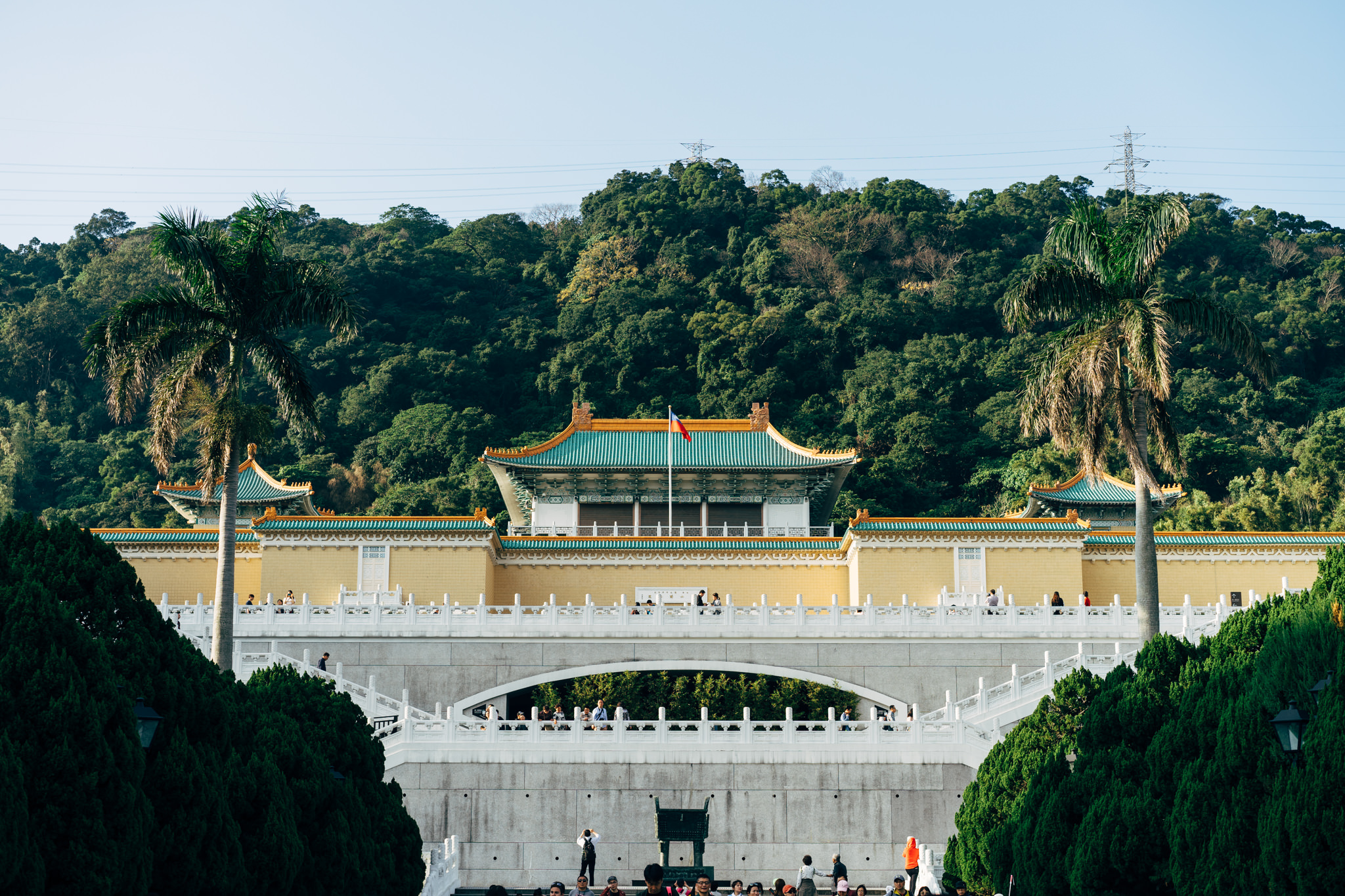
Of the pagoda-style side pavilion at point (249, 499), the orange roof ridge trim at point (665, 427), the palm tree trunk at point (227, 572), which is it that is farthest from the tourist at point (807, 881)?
the pagoda-style side pavilion at point (249, 499)

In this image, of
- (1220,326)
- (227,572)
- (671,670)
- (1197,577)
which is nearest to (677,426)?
(671,670)

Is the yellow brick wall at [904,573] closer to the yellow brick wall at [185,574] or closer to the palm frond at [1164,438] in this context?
the palm frond at [1164,438]

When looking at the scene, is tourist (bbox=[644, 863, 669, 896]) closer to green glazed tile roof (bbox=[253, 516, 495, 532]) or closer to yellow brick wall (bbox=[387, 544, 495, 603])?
yellow brick wall (bbox=[387, 544, 495, 603])

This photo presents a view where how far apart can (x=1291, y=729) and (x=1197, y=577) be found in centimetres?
2346

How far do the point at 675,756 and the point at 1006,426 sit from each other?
142ft

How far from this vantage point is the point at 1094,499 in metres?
39.4

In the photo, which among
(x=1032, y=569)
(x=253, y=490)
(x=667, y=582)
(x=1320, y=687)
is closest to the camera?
(x=1320, y=687)

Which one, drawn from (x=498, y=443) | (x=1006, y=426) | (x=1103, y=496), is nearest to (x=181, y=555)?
(x=1103, y=496)

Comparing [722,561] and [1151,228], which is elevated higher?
[1151,228]

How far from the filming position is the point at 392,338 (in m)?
79.6

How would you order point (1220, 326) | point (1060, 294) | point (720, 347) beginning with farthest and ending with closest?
point (720, 347) < point (1060, 294) < point (1220, 326)

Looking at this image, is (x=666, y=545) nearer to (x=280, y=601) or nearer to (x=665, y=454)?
(x=665, y=454)

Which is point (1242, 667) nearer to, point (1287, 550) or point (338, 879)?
point (338, 879)

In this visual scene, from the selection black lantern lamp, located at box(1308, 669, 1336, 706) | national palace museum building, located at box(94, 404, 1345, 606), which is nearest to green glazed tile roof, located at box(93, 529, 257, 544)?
national palace museum building, located at box(94, 404, 1345, 606)
